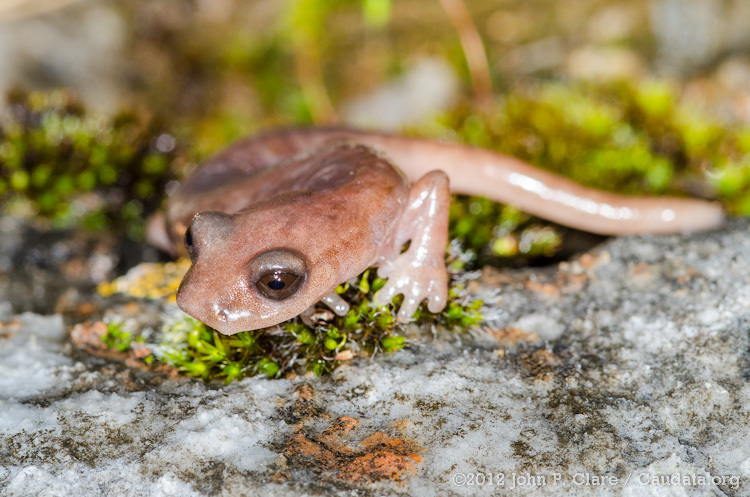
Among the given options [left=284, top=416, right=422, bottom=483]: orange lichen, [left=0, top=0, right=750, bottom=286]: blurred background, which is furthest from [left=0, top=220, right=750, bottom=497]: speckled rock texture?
[left=0, top=0, right=750, bottom=286]: blurred background

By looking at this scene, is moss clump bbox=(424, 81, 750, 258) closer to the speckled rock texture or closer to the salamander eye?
the speckled rock texture

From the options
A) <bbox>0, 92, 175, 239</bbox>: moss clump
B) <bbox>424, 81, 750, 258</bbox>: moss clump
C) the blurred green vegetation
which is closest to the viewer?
the blurred green vegetation

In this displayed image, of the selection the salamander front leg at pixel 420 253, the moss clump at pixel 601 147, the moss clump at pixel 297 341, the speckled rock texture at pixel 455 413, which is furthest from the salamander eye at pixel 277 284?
the moss clump at pixel 601 147

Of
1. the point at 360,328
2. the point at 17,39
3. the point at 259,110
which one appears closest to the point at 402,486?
the point at 360,328

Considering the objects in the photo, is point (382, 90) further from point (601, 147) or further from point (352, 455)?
point (352, 455)

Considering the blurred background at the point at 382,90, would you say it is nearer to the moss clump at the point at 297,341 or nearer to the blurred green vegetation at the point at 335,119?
the blurred green vegetation at the point at 335,119

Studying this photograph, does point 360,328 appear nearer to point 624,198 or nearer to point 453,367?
point 453,367

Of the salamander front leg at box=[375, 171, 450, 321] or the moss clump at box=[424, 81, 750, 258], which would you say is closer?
the salamander front leg at box=[375, 171, 450, 321]
